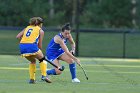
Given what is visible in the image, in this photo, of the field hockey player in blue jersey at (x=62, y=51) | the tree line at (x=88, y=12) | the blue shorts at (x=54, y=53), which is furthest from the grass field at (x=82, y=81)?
the tree line at (x=88, y=12)

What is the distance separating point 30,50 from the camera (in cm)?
1767

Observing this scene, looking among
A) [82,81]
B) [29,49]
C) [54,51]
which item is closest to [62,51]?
[54,51]

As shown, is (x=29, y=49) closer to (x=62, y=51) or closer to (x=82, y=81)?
(x=62, y=51)

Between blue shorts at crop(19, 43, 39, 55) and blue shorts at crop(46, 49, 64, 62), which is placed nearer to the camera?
blue shorts at crop(19, 43, 39, 55)

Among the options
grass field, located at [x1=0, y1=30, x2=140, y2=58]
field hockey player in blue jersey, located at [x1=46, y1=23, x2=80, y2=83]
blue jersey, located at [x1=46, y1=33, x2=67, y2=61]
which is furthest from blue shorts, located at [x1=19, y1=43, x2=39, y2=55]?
grass field, located at [x1=0, y1=30, x2=140, y2=58]

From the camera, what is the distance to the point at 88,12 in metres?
71.6

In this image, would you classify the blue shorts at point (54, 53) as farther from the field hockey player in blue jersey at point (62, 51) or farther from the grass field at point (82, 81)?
the grass field at point (82, 81)

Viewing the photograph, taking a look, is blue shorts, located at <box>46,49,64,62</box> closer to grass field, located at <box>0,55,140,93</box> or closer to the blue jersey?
the blue jersey

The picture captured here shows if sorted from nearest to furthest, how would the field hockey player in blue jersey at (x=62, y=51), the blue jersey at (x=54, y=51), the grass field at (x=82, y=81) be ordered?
the grass field at (x=82, y=81), the field hockey player in blue jersey at (x=62, y=51), the blue jersey at (x=54, y=51)

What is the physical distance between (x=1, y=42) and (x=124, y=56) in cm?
718

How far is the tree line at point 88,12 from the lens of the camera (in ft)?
190

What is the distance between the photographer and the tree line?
5806cm

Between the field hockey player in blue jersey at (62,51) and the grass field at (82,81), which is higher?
the field hockey player in blue jersey at (62,51)

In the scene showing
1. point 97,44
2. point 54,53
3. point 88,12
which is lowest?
point 88,12
